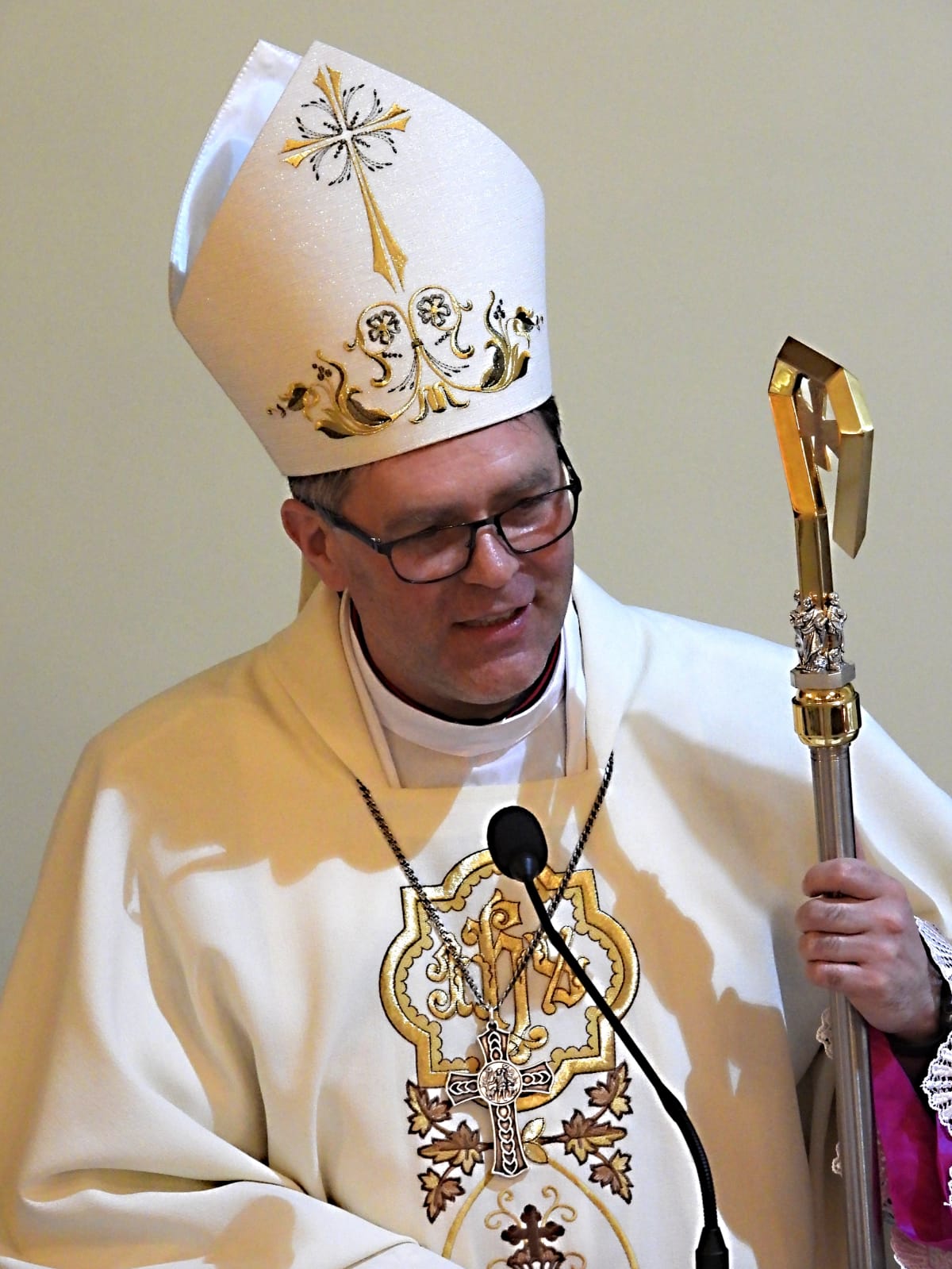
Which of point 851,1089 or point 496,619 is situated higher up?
point 496,619

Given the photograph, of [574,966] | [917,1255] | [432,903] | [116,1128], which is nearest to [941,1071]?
[917,1255]

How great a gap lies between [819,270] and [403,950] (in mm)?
2108

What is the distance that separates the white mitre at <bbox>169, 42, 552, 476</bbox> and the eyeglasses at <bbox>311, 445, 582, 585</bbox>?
146 millimetres

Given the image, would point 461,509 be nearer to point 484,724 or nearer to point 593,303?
point 484,724

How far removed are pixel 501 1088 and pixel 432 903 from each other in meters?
0.30

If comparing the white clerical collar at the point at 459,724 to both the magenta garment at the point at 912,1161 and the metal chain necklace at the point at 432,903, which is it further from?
the magenta garment at the point at 912,1161

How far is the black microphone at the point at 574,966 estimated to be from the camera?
1.89 metres

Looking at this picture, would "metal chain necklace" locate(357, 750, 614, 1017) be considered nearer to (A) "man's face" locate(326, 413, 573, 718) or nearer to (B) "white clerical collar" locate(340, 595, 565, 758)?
(B) "white clerical collar" locate(340, 595, 565, 758)

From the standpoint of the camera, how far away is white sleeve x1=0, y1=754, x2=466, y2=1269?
2.29 m

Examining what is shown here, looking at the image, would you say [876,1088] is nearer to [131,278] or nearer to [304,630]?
[304,630]

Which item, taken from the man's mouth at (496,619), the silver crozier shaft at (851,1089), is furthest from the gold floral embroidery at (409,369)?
the silver crozier shaft at (851,1089)

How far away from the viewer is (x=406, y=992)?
2.43 meters

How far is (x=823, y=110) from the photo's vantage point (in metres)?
3.72

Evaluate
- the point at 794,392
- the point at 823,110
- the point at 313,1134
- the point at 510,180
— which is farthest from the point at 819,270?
the point at 313,1134
